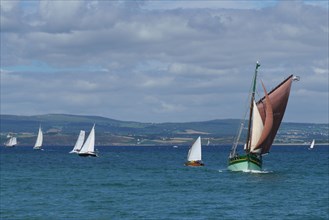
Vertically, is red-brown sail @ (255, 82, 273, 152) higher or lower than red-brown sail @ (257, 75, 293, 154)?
lower

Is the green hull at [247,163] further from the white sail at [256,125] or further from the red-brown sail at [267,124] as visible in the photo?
the white sail at [256,125]

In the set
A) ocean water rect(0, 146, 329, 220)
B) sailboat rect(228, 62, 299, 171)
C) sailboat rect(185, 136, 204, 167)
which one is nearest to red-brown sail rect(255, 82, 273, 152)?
sailboat rect(228, 62, 299, 171)

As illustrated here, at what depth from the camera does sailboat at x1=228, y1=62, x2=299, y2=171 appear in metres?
106

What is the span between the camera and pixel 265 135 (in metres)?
108

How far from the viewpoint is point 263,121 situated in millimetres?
108750

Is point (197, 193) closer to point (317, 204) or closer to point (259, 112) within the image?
point (317, 204)

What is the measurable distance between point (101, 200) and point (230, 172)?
4550cm

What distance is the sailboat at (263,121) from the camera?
10575 centimetres

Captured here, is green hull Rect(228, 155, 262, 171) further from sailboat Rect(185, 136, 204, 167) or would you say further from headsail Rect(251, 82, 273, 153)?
sailboat Rect(185, 136, 204, 167)

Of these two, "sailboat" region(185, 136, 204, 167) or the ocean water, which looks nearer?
the ocean water

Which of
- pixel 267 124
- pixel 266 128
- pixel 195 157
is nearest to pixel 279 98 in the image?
pixel 267 124

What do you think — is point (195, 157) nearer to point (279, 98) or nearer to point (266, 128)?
point (266, 128)

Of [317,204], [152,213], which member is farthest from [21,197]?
[317,204]

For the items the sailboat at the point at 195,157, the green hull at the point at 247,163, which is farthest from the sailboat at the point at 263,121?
the sailboat at the point at 195,157
